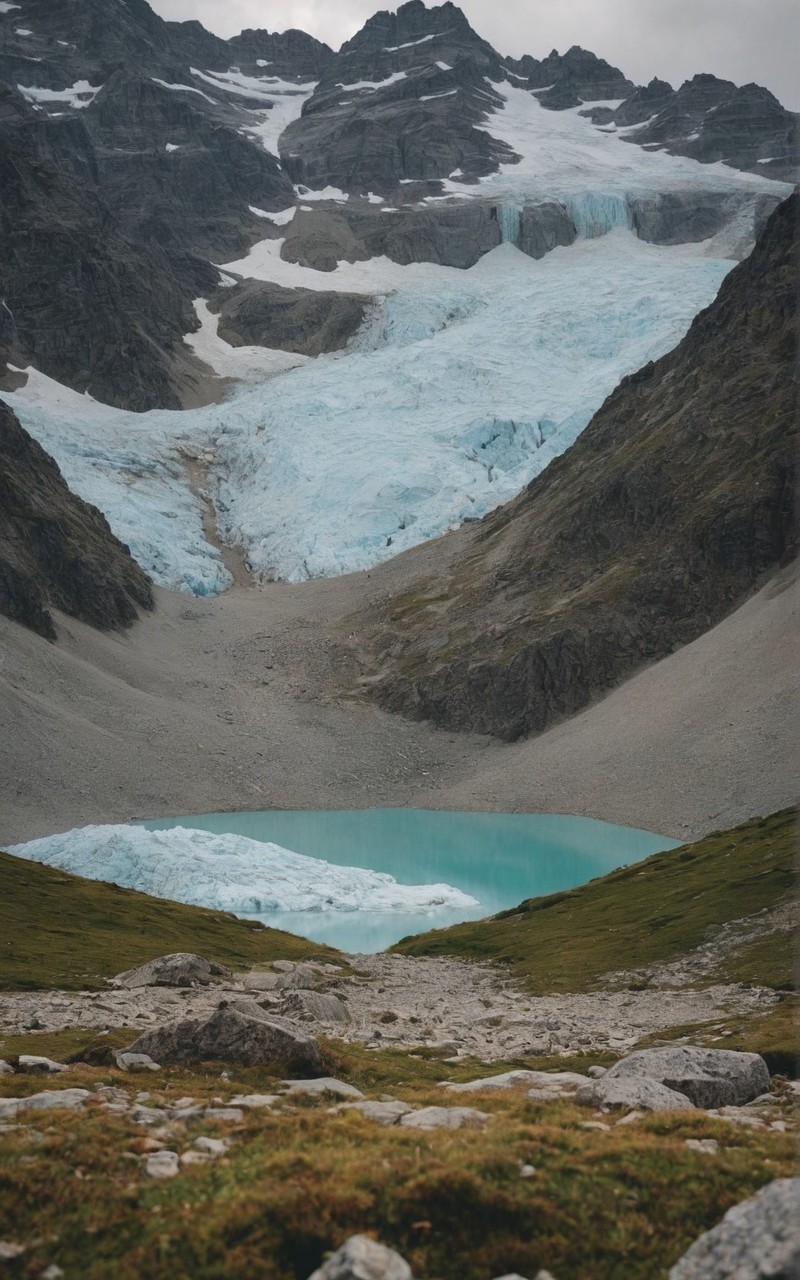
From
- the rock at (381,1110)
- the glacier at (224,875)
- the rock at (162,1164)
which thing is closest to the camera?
the rock at (162,1164)

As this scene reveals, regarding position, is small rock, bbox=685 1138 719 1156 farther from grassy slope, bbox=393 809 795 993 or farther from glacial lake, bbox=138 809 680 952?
glacial lake, bbox=138 809 680 952

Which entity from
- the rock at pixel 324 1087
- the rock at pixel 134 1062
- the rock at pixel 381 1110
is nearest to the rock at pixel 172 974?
the rock at pixel 134 1062

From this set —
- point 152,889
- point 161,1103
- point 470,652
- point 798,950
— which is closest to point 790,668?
point 470,652

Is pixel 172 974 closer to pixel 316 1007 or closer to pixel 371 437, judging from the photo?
pixel 316 1007

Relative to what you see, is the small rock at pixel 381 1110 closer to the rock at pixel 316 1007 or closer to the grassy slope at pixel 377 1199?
the grassy slope at pixel 377 1199

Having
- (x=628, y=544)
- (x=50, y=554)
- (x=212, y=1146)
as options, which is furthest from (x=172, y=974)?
(x=50, y=554)

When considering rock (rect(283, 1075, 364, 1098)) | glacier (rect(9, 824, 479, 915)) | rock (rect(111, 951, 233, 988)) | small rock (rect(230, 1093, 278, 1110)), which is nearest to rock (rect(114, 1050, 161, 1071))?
rock (rect(283, 1075, 364, 1098))
